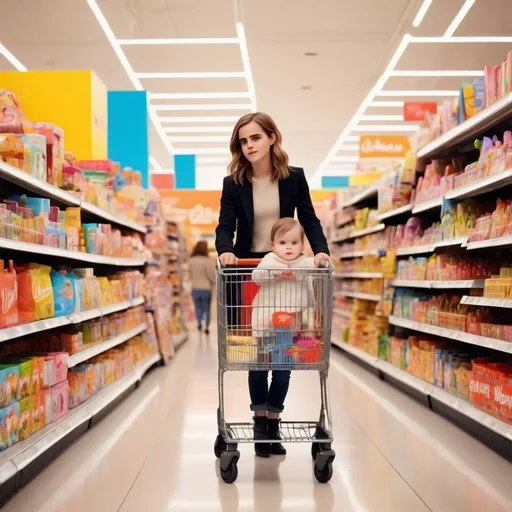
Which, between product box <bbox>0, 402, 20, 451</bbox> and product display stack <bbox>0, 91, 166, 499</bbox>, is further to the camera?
product display stack <bbox>0, 91, 166, 499</bbox>

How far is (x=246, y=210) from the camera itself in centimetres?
329

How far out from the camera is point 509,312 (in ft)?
13.4

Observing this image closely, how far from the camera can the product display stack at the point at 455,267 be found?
362 cm

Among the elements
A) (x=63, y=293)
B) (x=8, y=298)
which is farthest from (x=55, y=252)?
(x=8, y=298)

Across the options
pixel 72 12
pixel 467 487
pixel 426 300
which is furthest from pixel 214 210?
pixel 467 487

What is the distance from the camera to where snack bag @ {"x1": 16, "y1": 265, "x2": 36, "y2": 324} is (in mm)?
3182

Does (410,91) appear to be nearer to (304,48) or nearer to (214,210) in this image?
(304,48)

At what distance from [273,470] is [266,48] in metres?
8.11

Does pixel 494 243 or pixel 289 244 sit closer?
pixel 289 244

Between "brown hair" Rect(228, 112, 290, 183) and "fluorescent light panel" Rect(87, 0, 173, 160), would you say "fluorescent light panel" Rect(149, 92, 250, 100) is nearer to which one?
"fluorescent light panel" Rect(87, 0, 173, 160)

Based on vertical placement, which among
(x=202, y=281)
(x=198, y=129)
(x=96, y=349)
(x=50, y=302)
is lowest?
(x=96, y=349)

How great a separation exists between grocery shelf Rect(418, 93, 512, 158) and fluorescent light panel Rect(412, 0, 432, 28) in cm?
386

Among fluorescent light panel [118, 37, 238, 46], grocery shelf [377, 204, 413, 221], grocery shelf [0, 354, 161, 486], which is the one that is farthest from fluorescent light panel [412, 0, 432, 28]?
grocery shelf [0, 354, 161, 486]

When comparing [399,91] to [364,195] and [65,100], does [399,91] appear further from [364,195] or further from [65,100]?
[65,100]
